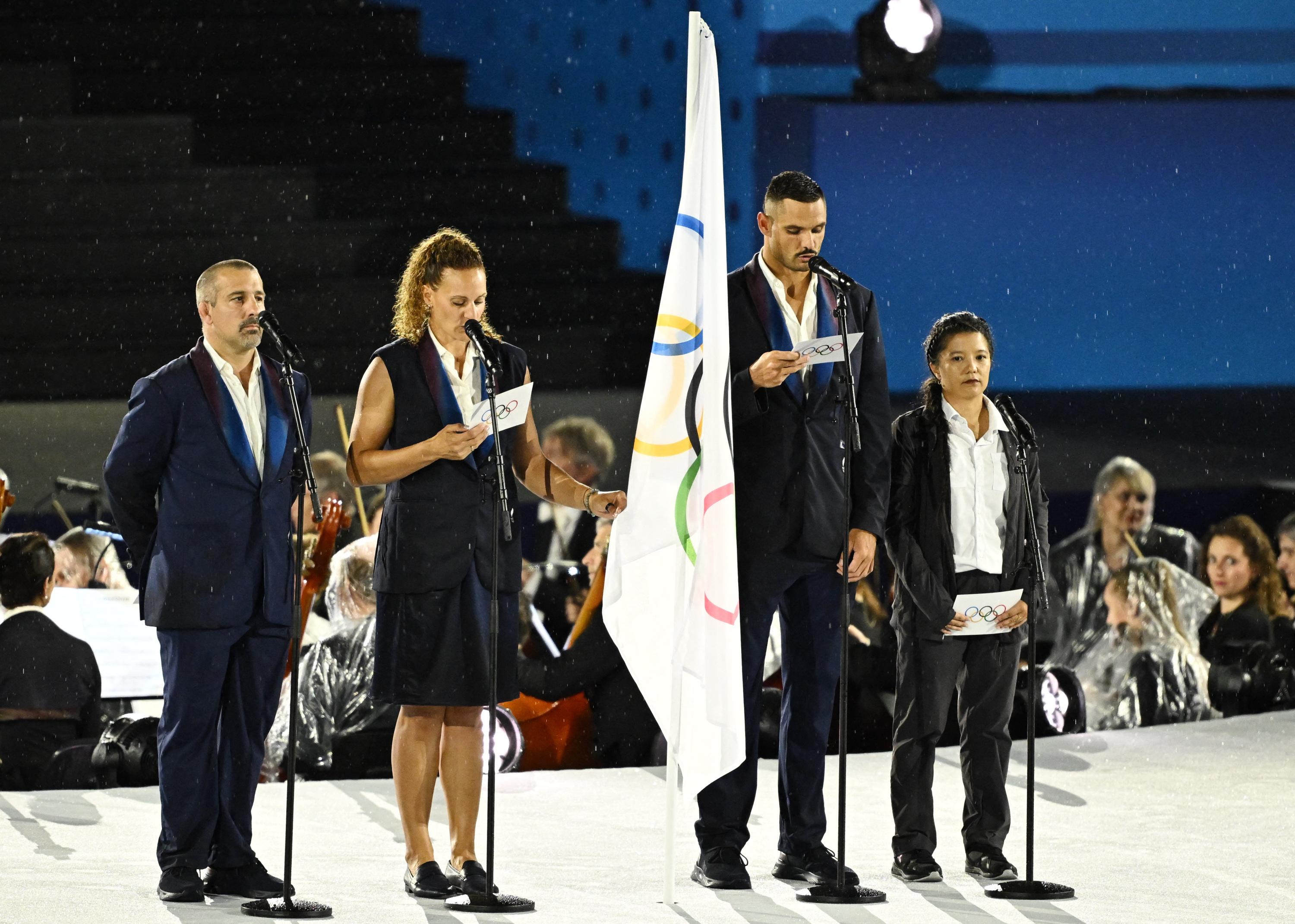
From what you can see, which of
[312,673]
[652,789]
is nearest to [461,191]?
[312,673]

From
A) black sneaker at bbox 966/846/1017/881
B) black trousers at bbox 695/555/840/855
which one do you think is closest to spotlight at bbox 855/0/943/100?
black trousers at bbox 695/555/840/855

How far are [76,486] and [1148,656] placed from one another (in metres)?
3.93

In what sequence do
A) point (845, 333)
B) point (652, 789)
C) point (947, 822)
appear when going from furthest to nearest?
1. point (652, 789)
2. point (947, 822)
3. point (845, 333)

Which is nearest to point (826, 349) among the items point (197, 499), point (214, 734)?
point (197, 499)

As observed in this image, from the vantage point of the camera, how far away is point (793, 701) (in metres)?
3.71

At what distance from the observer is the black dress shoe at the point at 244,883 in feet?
11.6

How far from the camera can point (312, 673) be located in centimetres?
550

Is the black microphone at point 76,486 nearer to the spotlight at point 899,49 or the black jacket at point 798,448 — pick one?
the spotlight at point 899,49

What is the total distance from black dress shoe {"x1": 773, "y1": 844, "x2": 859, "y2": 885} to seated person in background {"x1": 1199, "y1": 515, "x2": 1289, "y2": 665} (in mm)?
3307

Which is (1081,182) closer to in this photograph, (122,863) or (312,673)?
(312,673)

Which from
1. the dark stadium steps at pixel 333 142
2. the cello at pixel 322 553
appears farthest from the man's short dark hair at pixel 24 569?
the dark stadium steps at pixel 333 142

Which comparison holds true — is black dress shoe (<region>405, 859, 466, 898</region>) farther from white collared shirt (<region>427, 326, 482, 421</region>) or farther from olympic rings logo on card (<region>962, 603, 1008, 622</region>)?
olympic rings logo on card (<region>962, 603, 1008, 622</region>)

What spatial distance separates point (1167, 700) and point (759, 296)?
11.0ft

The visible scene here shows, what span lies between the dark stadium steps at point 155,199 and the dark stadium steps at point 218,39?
34.1 inches
